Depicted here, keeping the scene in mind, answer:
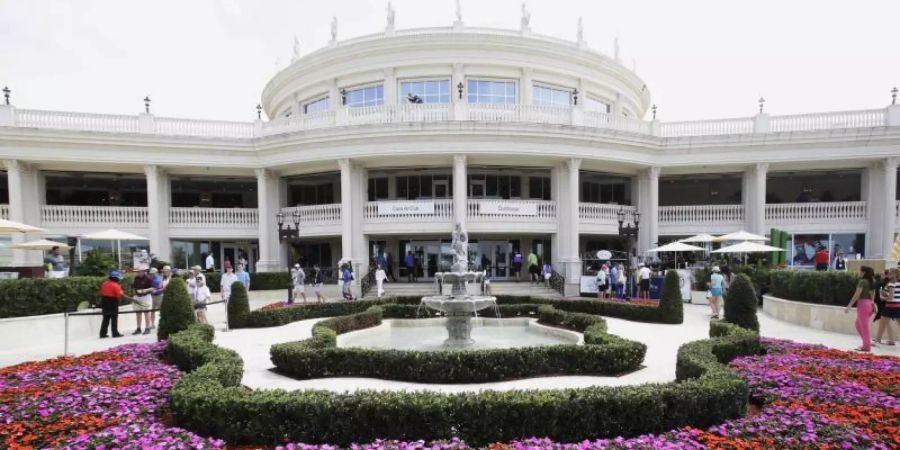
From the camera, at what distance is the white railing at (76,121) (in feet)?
72.1

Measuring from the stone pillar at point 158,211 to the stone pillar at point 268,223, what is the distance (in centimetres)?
494

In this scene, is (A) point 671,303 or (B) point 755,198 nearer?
(A) point 671,303

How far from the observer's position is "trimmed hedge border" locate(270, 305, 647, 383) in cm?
757

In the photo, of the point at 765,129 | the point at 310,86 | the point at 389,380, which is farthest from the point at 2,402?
the point at 765,129

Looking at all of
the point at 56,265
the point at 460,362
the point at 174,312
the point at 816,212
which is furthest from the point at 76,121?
the point at 816,212

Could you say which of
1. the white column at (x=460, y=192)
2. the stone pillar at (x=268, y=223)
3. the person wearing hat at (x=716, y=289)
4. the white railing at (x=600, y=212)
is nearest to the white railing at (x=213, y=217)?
the stone pillar at (x=268, y=223)

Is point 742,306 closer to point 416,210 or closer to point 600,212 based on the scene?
point 600,212

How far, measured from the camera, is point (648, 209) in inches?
964

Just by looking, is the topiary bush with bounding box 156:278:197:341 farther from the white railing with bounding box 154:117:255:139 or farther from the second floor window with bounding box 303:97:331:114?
the second floor window with bounding box 303:97:331:114

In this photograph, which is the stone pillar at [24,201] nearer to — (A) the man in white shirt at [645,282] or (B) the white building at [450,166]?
(B) the white building at [450,166]

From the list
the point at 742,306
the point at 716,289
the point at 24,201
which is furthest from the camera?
the point at 24,201

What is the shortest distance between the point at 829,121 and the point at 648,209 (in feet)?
32.6

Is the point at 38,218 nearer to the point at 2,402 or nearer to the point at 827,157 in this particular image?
the point at 2,402

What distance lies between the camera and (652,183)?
2400 centimetres
